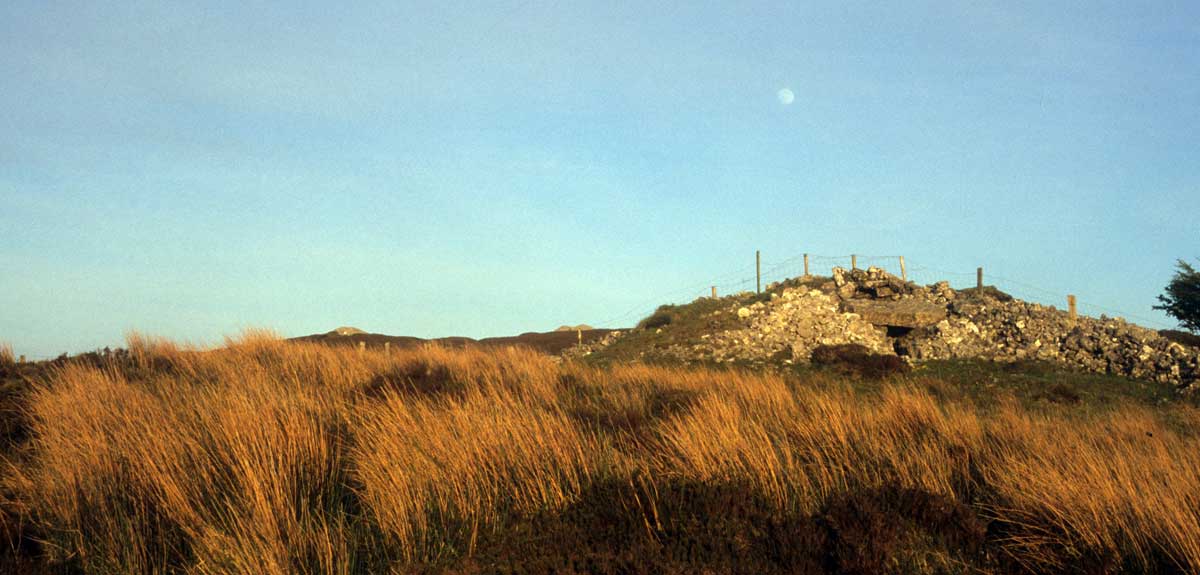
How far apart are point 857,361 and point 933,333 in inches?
274

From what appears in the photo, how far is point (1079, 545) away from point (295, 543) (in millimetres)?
5859

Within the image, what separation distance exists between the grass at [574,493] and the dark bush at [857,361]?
1351cm

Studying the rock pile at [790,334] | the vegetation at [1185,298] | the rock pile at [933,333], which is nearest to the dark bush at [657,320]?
the rock pile at [933,333]

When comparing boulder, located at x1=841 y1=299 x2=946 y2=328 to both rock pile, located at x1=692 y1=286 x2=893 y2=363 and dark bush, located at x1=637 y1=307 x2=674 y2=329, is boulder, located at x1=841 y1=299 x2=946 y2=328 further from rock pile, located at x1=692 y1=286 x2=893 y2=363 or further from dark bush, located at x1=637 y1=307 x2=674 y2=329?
dark bush, located at x1=637 y1=307 x2=674 y2=329

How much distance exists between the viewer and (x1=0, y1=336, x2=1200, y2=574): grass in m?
5.28

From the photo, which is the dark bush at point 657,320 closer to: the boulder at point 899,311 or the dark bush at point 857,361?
the boulder at point 899,311

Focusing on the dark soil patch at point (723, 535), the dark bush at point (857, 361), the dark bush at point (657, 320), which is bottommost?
the dark soil patch at point (723, 535)

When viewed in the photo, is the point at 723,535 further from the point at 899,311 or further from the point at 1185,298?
the point at 1185,298

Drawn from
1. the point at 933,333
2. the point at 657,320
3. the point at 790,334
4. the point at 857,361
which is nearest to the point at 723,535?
the point at 857,361

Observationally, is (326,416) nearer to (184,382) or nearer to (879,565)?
(184,382)

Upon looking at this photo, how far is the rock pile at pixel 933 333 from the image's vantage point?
25641 mm

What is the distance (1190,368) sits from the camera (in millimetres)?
23391

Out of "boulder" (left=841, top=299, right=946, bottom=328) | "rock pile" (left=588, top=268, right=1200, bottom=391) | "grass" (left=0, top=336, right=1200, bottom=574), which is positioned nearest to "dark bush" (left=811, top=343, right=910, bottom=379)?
"rock pile" (left=588, top=268, right=1200, bottom=391)

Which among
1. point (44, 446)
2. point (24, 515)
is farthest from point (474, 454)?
point (44, 446)
